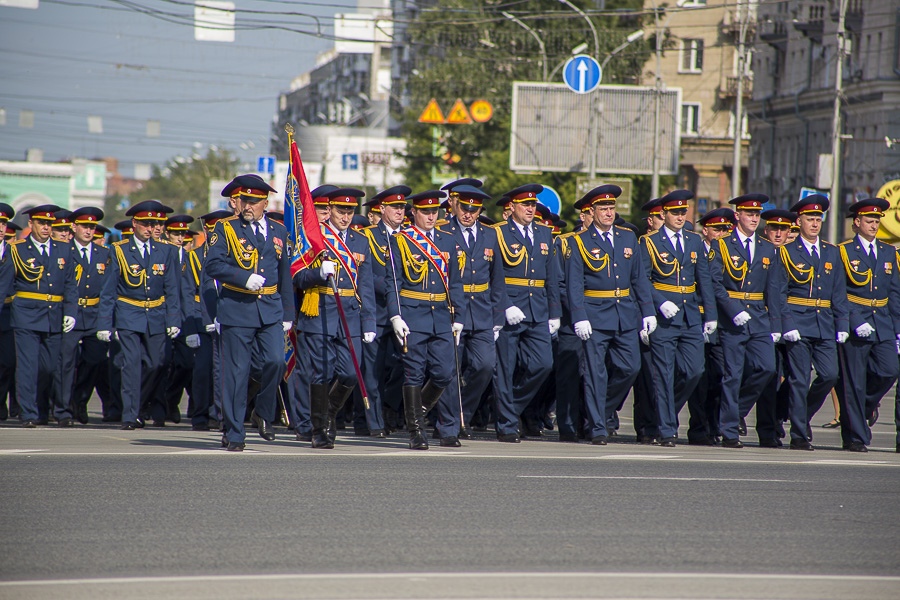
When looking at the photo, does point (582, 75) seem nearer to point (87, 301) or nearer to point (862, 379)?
point (87, 301)

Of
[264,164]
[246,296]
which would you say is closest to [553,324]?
[246,296]

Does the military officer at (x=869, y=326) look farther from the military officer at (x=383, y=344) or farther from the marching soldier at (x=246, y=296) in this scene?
the marching soldier at (x=246, y=296)

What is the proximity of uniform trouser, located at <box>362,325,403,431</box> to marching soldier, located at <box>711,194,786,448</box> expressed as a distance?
306cm

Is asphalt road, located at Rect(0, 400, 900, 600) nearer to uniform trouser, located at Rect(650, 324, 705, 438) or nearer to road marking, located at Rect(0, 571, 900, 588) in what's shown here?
road marking, located at Rect(0, 571, 900, 588)

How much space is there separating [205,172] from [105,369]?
104505mm

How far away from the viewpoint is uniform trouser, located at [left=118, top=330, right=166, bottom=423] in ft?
48.5

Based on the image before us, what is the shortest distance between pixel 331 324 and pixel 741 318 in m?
3.81

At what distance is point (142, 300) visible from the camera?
15.3 meters

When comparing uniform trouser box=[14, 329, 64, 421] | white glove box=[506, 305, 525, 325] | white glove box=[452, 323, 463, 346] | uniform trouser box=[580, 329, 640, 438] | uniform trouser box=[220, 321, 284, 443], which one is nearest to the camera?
uniform trouser box=[220, 321, 284, 443]

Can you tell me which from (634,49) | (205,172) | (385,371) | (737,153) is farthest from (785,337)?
(205,172)

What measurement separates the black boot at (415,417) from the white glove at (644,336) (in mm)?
2453

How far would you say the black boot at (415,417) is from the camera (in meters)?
12.4

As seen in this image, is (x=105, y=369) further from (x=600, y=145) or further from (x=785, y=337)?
(x=600, y=145)

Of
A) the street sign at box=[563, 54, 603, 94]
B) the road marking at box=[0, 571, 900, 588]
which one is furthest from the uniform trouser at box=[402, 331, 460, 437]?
the street sign at box=[563, 54, 603, 94]
